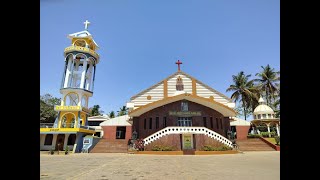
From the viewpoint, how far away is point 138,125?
30.3 meters

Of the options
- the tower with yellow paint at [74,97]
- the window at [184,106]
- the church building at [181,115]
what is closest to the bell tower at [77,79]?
the tower with yellow paint at [74,97]

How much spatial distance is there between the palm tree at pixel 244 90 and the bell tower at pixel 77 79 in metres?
30.6

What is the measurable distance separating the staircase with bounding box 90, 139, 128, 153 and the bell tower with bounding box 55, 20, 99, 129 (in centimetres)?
488

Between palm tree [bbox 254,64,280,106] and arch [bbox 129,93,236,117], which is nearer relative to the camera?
arch [bbox 129,93,236,117]

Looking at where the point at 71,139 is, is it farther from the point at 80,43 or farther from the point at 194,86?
the point at 194,86

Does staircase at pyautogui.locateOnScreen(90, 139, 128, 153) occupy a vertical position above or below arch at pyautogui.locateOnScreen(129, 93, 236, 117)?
below

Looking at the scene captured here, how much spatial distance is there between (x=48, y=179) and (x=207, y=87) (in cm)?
2834

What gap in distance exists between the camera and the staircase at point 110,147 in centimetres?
2914

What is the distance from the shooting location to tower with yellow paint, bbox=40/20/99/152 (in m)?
32.6

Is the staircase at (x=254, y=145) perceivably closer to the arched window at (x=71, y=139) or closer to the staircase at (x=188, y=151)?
the staircase at (x=188, y=151)

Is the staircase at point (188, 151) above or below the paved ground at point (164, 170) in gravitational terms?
below

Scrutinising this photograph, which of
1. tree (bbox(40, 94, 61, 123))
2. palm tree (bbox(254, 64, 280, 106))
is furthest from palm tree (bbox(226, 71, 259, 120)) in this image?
tree (bbox(40, 94, 61, 123))

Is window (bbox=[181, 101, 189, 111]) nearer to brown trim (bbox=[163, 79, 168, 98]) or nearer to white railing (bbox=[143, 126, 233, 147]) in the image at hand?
white railing (bbox=[143, 126, 233, 147])
